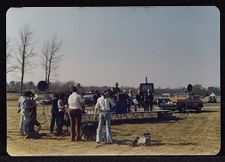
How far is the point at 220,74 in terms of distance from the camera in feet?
42.4

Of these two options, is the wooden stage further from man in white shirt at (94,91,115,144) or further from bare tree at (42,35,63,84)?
bare tree at (42,35,63,84)

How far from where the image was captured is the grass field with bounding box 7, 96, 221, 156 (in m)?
12.9

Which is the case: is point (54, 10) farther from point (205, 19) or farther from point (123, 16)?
Answer: point (205, 19)

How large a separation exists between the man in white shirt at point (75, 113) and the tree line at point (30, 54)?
16.5 inches

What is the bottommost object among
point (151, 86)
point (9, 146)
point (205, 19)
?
point (9, 146)

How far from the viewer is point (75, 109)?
1310 centimetres

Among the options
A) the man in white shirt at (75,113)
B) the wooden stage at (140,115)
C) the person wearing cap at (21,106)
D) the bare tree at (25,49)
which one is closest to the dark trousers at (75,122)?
the man in white shirt at (75,113)

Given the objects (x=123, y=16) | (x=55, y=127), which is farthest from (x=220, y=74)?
(x=55, y=127)

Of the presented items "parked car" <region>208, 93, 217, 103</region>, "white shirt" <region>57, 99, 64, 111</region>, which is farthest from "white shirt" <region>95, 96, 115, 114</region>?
"parked car" <region>208, 93, 217, 103</region>

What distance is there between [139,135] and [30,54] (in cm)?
178

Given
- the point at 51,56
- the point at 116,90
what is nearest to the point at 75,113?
the point at 116,90

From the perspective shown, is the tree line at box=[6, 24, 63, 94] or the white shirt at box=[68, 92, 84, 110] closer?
the tree line at box=[6, 24, 63, 94]

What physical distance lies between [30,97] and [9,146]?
700 mm

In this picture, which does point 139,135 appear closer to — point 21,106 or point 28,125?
point 28,125
